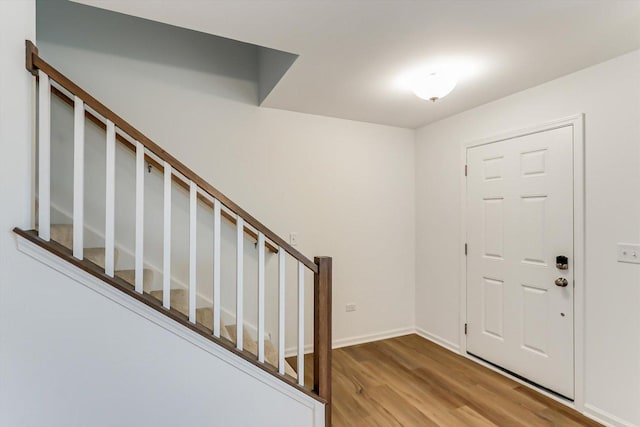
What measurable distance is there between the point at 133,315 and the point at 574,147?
9.50ft

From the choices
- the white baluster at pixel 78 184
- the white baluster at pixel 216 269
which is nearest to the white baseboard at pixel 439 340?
the white baluster at pixel 216 269

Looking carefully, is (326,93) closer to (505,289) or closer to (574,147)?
(574,147)

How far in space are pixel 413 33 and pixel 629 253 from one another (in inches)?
73.2

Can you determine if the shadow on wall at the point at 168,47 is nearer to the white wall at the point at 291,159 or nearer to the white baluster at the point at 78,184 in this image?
the white wall at the point at 291,159

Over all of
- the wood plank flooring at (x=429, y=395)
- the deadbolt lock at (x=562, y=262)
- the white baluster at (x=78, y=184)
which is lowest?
the wood plank flooring at (x=429, y=395)

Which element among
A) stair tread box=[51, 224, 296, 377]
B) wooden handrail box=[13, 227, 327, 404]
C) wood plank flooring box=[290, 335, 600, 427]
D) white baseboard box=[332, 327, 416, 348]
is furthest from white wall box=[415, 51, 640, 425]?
stair tread box=[51, 224, 296, 377]

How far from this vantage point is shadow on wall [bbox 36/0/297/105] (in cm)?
218

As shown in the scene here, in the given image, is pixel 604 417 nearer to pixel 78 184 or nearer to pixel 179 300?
pixel 179 300

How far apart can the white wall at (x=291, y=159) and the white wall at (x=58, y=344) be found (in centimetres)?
94

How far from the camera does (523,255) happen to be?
243 centimetres

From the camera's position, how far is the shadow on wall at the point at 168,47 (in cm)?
218

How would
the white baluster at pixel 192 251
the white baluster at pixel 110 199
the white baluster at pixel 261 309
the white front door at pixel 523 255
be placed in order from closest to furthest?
the white baluster at pixel 110 199, the white baluster at pixel 192 251, the white baluster at pixel 261 309, the white front door at pixel 523 255

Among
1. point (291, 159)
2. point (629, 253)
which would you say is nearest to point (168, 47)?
point (291, 159)

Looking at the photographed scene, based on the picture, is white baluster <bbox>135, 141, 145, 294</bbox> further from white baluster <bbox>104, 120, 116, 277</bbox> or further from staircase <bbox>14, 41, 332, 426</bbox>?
white baluster <bbox>104, 120, 116, 277</bbox>
